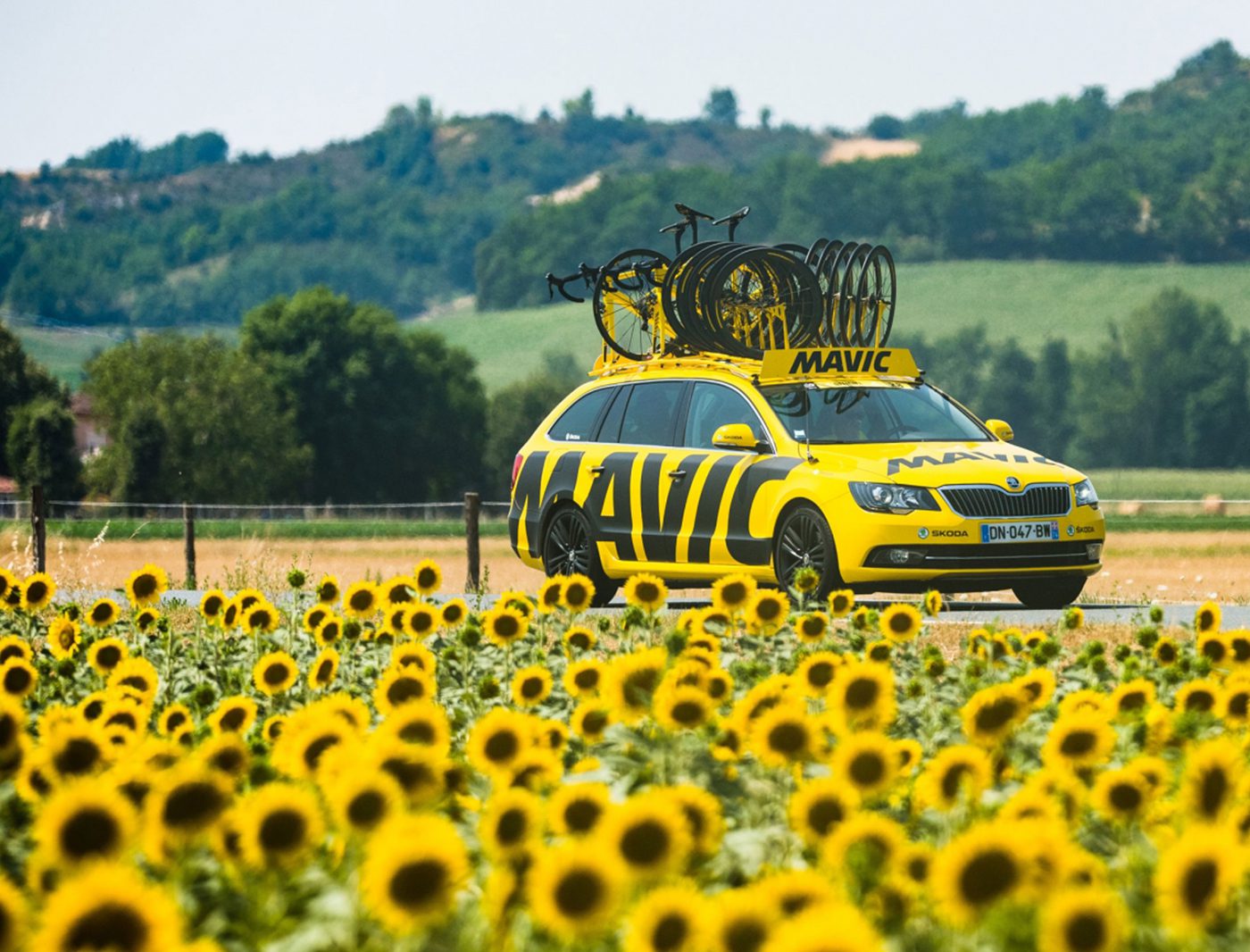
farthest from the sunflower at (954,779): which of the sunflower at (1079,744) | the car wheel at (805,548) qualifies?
the car wheel at (805,548)

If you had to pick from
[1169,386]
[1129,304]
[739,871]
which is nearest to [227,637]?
[739,871]

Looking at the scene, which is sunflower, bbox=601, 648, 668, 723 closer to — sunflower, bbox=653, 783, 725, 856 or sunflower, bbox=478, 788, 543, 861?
sunflower, bbox=653, 783, 725, 856

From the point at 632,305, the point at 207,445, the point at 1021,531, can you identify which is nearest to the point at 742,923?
the point at 1021,531

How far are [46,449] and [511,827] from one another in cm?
9193

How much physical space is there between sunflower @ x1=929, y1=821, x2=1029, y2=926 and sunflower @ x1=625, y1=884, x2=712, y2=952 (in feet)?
1.16

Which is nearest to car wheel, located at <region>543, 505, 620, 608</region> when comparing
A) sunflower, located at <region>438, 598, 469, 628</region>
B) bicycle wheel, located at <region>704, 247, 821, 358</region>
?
bicycle wheel, located at <region>704, 247, 821, 358</region>

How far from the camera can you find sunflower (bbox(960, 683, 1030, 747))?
14.9ft

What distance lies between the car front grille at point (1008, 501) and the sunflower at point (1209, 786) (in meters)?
9.56

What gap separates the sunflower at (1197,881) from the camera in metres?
2.90

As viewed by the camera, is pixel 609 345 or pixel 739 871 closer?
pixel 739 871

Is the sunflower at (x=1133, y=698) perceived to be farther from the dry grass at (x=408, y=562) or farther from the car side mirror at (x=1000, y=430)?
the car side mirror at (x=1000, y=430)

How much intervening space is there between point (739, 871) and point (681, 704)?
69 cm

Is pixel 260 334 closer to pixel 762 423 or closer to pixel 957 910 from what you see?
pixel 762 423

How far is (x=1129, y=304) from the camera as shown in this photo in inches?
5689
